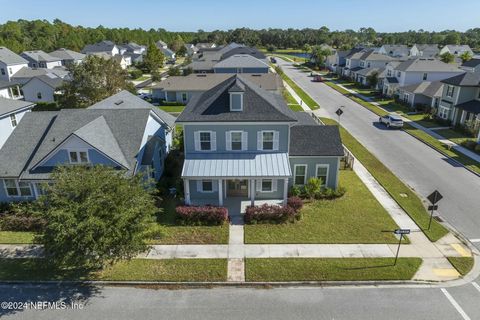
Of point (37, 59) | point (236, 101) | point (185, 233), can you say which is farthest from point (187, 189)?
point (37, 59)

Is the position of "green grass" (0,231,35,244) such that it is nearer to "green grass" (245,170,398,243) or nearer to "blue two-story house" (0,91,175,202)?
"blue two-story house" (0,91,175,202)

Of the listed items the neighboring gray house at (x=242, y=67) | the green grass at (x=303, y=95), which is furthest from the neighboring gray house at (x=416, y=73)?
the neighboring gray house at (x=242, y=67)

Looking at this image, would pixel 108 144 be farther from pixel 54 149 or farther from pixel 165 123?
pixel 165 123

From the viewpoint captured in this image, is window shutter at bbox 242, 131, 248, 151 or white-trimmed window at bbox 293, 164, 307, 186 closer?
window shutter at bbox 242, 131, 248, 151

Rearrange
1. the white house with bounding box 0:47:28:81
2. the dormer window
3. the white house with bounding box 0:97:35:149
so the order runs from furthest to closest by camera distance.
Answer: the white house with bounding box 0:47:28:81 < the white house with bounding box 0:97:35:149 < the dormer window

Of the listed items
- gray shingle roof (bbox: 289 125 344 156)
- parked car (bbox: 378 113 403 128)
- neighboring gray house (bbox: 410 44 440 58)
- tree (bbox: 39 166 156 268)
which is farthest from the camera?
neighboring gray house (bbox: 410 44 440 58)

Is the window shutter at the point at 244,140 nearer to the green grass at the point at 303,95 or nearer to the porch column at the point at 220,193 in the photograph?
the porch column at the point at 220,193

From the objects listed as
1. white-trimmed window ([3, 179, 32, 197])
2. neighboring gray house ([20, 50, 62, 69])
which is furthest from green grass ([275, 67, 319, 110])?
neighboring gray house ([20, 50, 62, 69])
